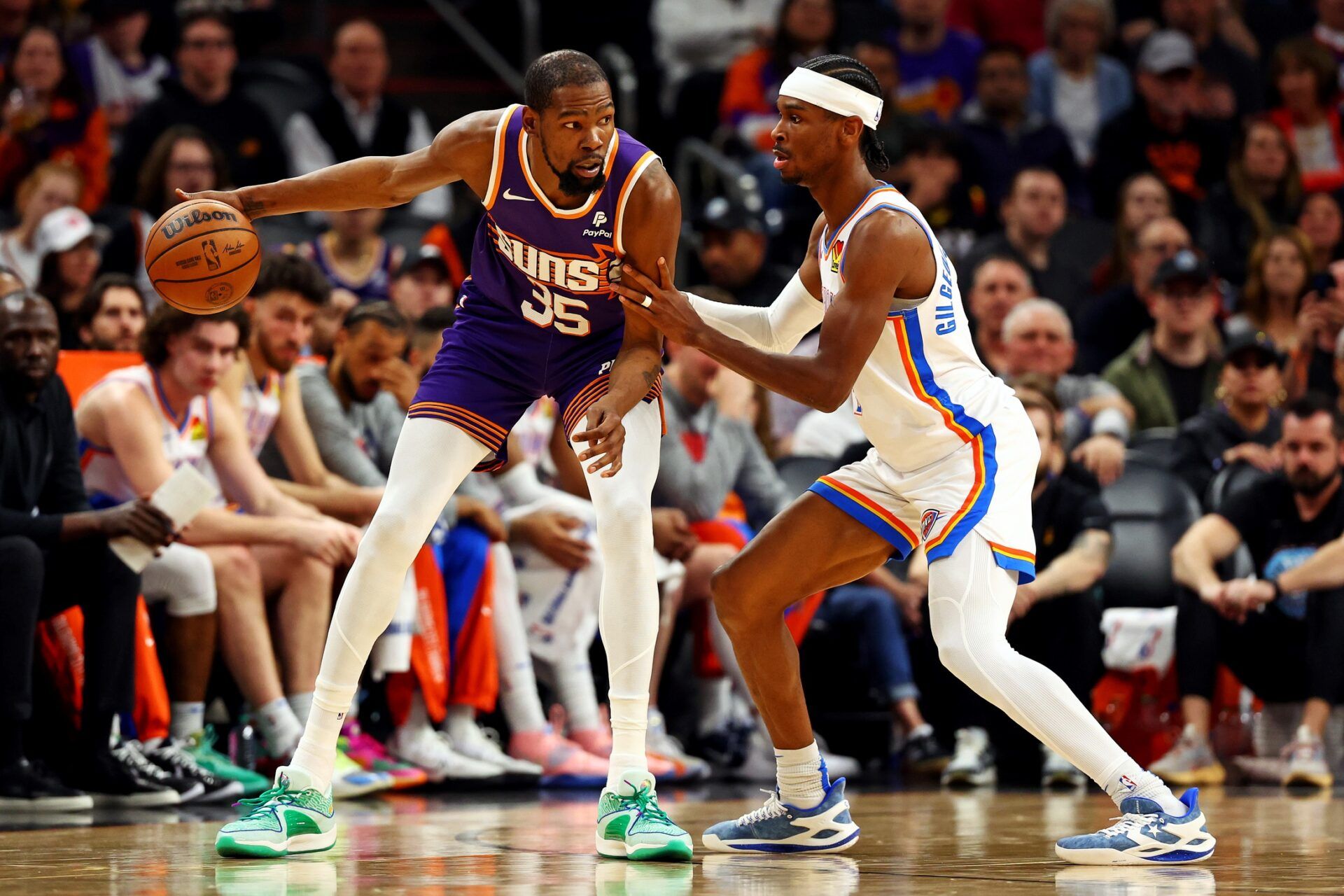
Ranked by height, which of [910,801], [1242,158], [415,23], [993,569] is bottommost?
[910,801]

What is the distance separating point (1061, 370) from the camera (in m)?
8.48

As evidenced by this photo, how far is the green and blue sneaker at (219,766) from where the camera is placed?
20.4 feet

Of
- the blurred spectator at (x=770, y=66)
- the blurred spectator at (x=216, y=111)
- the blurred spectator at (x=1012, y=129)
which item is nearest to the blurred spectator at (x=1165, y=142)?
the blurred spectator at (x=1012, y=129)

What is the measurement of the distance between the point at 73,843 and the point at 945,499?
2.42 metres

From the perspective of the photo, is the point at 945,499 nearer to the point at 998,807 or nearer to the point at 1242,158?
the point at 998,807

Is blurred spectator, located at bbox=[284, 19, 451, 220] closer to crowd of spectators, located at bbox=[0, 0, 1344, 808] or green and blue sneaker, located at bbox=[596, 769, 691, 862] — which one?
crowd of spectators, located at bbox=[0, 0, 1344, 808]

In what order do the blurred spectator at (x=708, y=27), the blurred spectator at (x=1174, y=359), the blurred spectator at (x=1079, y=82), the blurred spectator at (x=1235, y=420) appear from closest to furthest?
the blurred spectator at (x=1235, y=420), the blurred spectator at (x=1174, y=359), the blurred spectator at (x=1079, y=82), the blurred spectator at (x=708, y=27)

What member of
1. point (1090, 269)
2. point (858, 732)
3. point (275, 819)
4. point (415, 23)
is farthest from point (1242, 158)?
point (275, 819)

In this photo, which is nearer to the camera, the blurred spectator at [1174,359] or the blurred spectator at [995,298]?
the blurred spectator at [1174,359]

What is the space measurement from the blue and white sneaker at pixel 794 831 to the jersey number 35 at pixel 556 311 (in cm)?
131

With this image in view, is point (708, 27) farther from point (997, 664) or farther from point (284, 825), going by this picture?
point (284, 825)

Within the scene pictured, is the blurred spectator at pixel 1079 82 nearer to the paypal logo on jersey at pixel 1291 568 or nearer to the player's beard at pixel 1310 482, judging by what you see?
the player's beard at pixel 1310 482

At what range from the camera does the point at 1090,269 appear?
10336 mm

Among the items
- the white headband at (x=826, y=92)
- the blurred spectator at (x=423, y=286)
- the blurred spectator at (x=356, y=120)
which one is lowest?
the white headband at (x=826, y=92)
